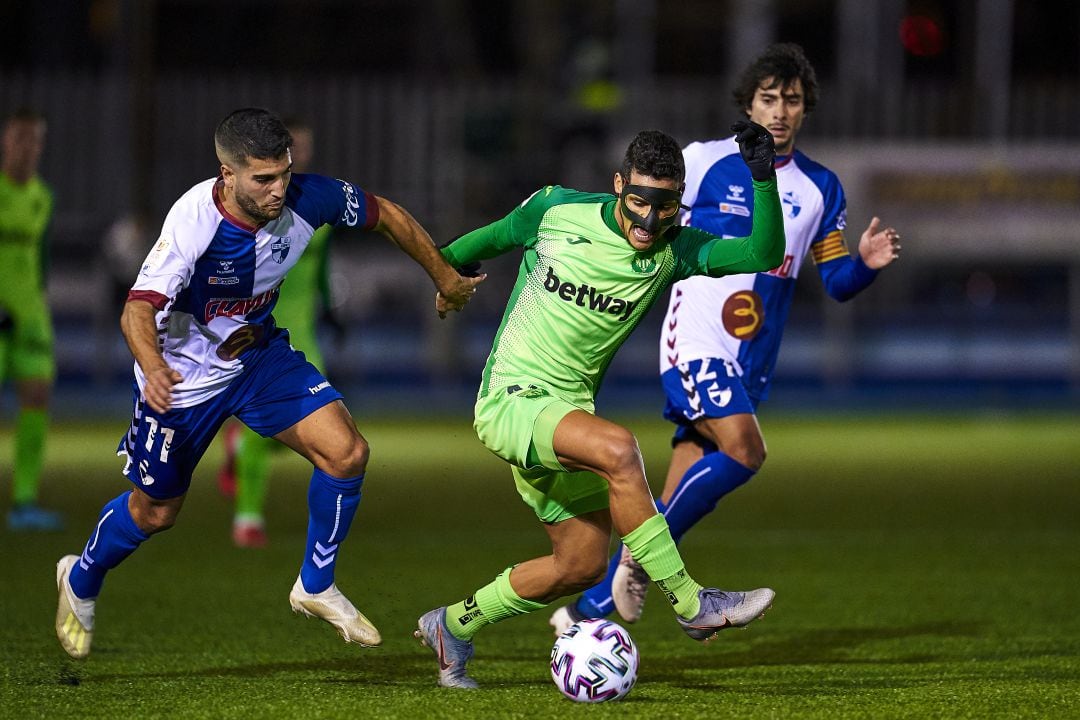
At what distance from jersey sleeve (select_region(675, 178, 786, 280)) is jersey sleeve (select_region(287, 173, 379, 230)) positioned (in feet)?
3.77

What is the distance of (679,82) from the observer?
32.2m

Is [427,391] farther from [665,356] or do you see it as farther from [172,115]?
[665,356]

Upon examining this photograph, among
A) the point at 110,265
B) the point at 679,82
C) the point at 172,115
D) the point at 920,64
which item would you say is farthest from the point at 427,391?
the point at 920,64

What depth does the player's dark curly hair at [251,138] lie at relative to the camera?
19.2 ft

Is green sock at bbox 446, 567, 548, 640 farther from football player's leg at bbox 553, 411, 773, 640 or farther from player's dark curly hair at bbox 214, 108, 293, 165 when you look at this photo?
player's dark curly hair at bbox 214, 108, 293, 165

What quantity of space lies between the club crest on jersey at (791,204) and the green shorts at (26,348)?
202 inches

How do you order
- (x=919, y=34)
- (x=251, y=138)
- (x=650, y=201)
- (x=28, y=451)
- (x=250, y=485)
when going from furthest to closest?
1. (x=919, y=34)
2. (x=28, y=451)
3. (x=250, y=485)
4. (x=251, y=138)
5. (x=650, y=201)

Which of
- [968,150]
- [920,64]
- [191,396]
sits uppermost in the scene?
[920,64]

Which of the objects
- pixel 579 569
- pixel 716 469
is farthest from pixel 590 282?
pixel 716 469

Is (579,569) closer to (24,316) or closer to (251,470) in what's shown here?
(251,470)

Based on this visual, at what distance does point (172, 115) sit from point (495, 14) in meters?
7.05

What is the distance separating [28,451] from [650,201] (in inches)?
233

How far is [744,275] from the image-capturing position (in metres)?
7.32

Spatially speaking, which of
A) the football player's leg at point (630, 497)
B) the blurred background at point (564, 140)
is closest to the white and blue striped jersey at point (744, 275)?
the football player's leg at point (630, 497)
